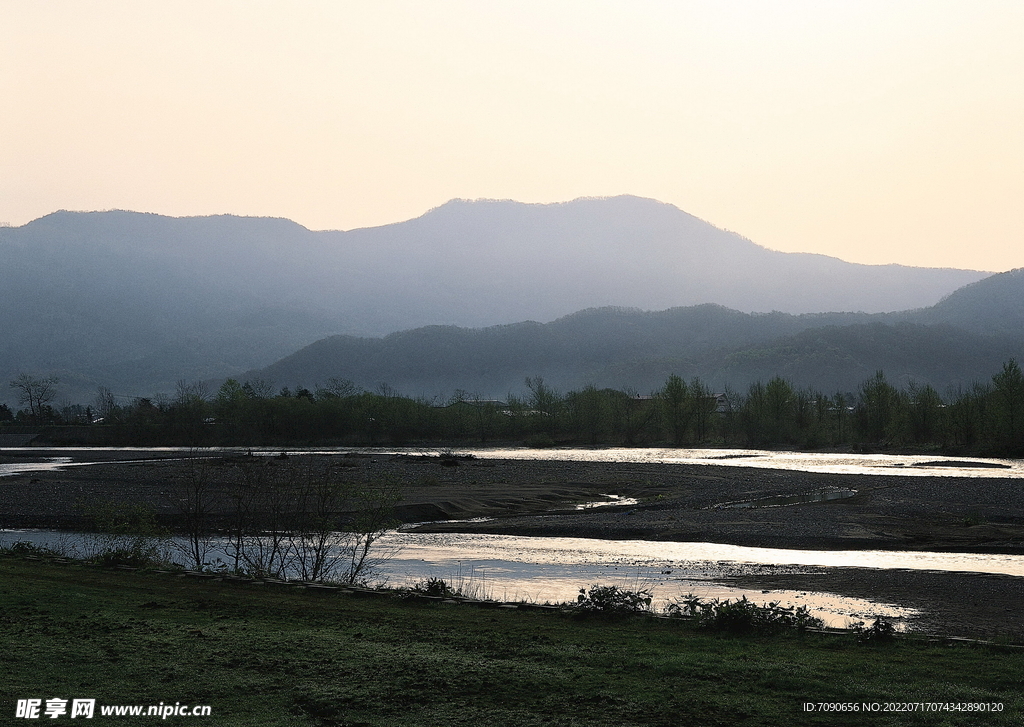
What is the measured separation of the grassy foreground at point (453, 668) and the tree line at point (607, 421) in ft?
293

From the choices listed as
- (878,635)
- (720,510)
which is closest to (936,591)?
(878,635)

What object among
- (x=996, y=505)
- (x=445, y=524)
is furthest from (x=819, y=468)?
(x=445, y=524)

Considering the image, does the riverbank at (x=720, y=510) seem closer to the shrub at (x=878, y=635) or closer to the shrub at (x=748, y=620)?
the shrub at (x=878, y=635)

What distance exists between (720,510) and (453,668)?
116ft

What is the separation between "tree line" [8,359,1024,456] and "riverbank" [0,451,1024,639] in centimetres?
3986

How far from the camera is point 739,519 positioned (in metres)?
40.2

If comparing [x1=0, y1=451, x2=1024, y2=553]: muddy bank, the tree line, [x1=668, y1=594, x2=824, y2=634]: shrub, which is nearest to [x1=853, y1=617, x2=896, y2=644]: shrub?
[x1=668, y1=594, x2=824, y2=634]: shrub

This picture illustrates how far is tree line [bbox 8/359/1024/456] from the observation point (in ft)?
338

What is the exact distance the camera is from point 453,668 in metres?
11.4

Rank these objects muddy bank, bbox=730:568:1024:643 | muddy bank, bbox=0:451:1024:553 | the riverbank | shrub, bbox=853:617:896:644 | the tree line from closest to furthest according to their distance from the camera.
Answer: shrub, bbox=853:617:896:644 → muddy bank, bbox=730:568:1024:643 → the riverbank → muddy bank, bbox=0:451:1024:553 → the tree line

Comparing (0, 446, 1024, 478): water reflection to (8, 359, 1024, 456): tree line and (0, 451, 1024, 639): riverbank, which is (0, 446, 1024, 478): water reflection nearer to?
(0, 451, 1024, 639): riverbank

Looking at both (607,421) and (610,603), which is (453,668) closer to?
(610,603)

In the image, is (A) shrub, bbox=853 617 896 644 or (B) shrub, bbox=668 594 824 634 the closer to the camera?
(A) shrub, bbox=853 617 896 644

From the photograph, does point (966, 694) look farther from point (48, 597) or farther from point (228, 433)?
point (228, 433)
